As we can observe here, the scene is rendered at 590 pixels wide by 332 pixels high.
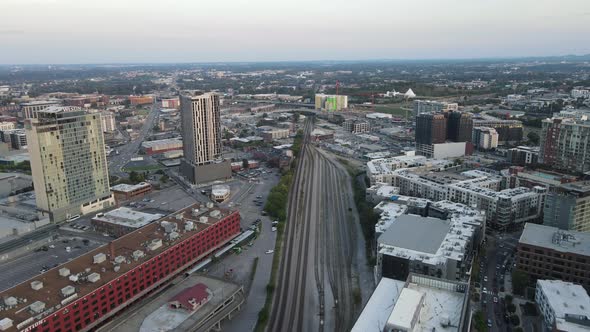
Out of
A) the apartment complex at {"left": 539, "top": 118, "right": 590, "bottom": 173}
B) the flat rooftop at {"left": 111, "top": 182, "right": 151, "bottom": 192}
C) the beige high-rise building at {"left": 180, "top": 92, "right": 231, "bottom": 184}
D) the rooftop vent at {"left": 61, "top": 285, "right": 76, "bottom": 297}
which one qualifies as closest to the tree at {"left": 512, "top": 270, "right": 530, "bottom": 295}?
the rooftop vent at {"left": 61, "top": 285, "right": 76, "bottom": 297}

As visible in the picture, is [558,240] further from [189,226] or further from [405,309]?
[189,226]

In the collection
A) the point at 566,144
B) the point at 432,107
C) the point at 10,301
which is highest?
the point at 432,107

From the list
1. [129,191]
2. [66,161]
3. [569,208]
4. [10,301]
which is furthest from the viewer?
[129,191]

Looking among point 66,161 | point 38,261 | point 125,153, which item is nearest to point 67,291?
point 38,261

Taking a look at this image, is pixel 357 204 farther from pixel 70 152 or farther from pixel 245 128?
pixel 245 128

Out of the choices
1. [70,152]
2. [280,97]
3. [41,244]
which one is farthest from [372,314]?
[280,97]

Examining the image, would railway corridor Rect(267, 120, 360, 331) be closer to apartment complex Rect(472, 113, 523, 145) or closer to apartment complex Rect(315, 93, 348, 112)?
apartment complex Rect(472, 113, 523, 145)
